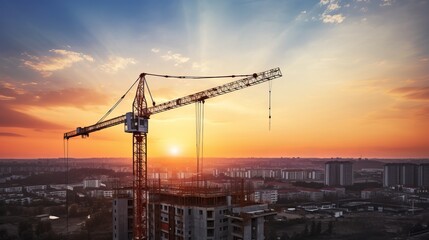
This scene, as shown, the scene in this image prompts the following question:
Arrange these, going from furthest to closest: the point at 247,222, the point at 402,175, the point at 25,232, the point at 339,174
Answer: the point at 339,174 < the point at 402,175 < the point at 25,232 < the point at 247,222

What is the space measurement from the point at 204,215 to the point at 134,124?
6.11 m

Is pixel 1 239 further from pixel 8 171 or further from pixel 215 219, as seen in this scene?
pixel 8 171

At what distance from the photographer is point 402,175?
61.2m

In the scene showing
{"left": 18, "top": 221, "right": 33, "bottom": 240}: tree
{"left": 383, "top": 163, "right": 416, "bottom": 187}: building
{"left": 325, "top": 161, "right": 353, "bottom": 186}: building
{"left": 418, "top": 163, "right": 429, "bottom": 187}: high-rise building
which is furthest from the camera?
{"left": 325, "top": 161, "right": 353, "bottom": 186}: building

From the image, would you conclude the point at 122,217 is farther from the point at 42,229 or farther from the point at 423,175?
the point at 423,175

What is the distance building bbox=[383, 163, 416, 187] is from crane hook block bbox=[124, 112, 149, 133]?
186 feet

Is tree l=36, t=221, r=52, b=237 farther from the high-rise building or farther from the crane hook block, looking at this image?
the high-rise building

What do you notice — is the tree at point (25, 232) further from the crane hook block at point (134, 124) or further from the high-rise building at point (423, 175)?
the high-rise building at point (423, 175)

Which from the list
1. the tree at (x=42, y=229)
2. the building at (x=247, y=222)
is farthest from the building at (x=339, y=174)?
the building at (x=247, y=222)

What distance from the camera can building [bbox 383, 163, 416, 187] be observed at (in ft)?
198

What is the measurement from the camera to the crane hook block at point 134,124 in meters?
17.6

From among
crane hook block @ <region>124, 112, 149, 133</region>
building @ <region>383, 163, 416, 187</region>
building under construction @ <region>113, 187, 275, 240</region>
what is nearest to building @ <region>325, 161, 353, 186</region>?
building @ <region>383, 163, 416, 187</region>

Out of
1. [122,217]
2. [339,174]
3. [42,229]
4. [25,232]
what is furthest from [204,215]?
[339,174]

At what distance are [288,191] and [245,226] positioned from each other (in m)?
37.6
